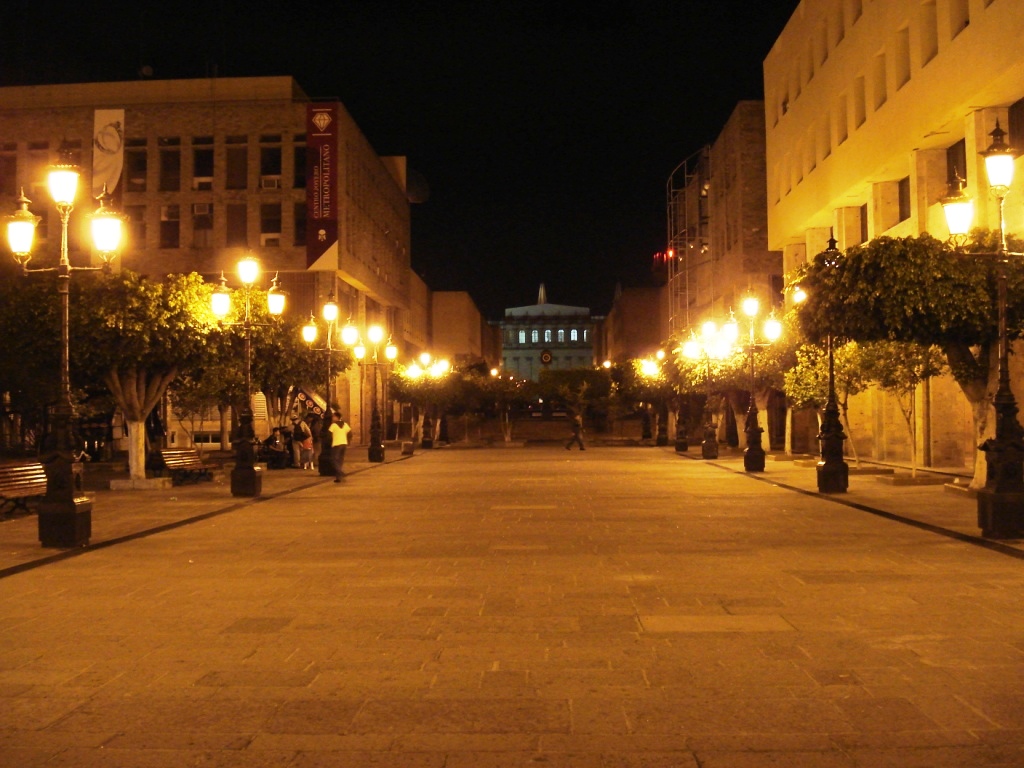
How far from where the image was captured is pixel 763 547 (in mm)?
12930

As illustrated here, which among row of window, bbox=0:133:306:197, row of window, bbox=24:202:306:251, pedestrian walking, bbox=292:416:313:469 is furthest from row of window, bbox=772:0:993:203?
row of window, bbox=0:133:306:197

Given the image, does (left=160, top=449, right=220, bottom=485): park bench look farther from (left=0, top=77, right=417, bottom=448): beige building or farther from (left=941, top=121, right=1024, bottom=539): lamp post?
(left=0, top=77, right=417, bottom=448): beige building

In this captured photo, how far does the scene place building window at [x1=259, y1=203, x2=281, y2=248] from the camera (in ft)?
164

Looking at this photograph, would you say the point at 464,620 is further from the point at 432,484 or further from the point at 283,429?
the point at 283,429

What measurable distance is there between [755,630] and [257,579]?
16.9 feet

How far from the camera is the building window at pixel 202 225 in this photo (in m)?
50.2

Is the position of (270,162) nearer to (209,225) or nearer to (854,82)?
(209,225)

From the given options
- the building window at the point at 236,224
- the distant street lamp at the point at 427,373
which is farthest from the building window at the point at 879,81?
the building window at the point at 236,224

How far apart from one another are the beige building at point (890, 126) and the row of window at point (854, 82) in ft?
0.12

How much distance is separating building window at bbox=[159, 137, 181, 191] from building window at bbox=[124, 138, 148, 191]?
0.82m

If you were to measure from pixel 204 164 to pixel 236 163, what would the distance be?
153 centimetres

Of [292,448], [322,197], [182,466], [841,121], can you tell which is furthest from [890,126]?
[322,197]

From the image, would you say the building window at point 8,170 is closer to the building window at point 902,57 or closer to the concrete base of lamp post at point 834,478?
the building window at point 902,57

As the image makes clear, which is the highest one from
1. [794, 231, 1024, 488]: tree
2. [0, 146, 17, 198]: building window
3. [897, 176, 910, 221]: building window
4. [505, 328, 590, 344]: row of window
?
[505, 328, 590, 344]: row of window
